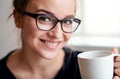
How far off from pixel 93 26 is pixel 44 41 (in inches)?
34.7

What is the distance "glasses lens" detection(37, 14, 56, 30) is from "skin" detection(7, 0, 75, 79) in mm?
13

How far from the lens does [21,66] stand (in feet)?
3.07

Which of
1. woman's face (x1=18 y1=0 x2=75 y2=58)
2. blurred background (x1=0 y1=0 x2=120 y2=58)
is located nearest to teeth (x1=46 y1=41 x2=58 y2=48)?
woman's face (x1=18 y1=0 x2=75 y2=58)

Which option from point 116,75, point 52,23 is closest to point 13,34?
point 52,23

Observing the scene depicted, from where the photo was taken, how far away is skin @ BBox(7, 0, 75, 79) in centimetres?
73

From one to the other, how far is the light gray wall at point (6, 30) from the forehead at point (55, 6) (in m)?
0.80

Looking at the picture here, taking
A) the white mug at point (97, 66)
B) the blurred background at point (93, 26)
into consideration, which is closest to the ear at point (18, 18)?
the white mug at point (97, 66)

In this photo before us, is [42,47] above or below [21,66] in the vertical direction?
above

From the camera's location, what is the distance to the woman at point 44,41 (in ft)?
2.39

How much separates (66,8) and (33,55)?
24cm

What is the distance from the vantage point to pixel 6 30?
1.58 m

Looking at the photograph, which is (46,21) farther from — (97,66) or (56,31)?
(97,66)

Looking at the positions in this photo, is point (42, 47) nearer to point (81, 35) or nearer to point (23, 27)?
point (23, 27)

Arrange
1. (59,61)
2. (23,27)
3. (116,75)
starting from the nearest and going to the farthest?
(116,75) → (23,27) → (59,61)
